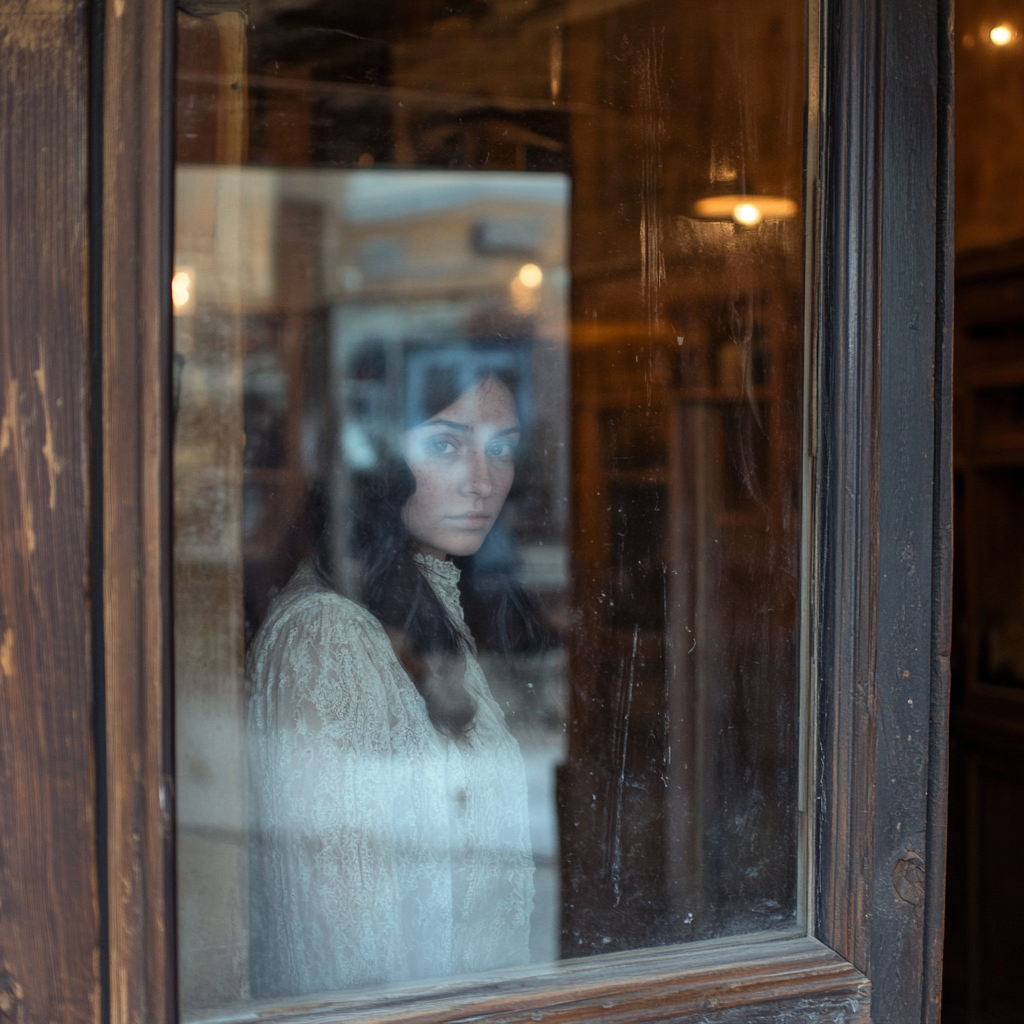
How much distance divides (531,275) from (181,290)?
0.63 meters

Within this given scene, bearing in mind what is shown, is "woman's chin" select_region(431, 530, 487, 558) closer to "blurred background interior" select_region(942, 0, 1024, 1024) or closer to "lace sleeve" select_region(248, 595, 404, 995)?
"lace sleeve" select_region(248, 595, 404, 995)

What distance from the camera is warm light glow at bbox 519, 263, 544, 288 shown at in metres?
1.15

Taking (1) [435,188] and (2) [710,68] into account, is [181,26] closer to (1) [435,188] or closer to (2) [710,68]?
(2) [710,68]

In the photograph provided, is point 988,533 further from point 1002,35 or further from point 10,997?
point 10,997

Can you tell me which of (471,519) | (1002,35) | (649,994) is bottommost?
(649,994)

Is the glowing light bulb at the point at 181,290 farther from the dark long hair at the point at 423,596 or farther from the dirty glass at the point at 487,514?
the dark long hair at the point at 423,596

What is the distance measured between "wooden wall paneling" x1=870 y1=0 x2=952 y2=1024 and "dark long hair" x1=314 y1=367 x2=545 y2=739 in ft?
1.11

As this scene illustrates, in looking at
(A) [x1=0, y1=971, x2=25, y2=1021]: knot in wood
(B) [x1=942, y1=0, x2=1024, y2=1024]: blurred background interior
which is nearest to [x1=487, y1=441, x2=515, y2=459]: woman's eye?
(A) [x1=0, y1=971, x2=25, y2=1021]: knot in wood

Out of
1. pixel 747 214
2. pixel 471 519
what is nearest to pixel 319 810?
pixel 471 519

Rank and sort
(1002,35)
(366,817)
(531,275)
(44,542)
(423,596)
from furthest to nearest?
(1002,35) < (531,275) < (423,596) < (366,817) < (44,542)

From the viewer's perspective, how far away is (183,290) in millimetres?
613

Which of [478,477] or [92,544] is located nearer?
[92,544]

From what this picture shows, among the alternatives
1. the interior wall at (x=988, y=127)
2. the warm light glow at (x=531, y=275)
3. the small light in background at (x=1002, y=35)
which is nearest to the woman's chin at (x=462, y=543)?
the warm light glow at (x=531, y=275)

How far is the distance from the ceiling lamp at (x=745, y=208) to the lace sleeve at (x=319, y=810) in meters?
0.45
